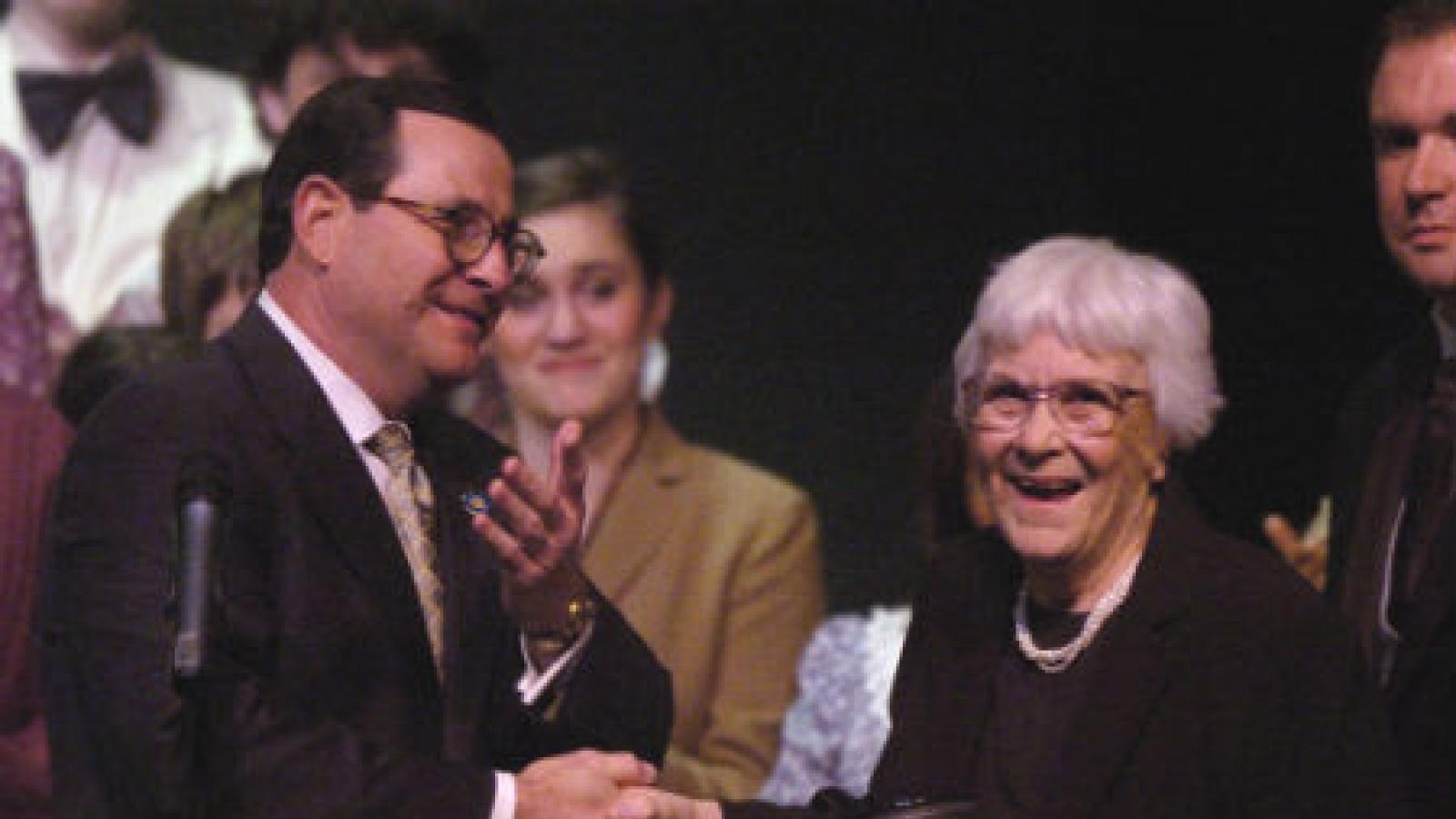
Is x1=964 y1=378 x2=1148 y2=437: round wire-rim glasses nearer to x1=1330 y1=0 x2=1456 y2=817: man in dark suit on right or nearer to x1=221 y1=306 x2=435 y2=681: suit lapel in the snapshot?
x1=1330 y1=0 x2=1456 y2=817: man in dark suit on right

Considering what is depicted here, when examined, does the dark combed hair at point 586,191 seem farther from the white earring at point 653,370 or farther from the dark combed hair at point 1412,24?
the dark combed hair at point 1412,24

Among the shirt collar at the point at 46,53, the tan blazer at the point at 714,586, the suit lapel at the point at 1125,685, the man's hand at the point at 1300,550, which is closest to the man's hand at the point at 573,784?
the suit lapel at the point at 1125,685

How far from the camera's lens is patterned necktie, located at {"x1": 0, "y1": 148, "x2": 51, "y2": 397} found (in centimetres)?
469

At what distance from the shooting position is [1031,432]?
3.26 meters

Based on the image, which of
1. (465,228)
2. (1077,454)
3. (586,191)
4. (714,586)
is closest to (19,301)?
(586,191)

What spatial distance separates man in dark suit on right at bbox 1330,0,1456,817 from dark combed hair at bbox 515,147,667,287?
1.46 m

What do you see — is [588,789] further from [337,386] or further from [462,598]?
[337,386]

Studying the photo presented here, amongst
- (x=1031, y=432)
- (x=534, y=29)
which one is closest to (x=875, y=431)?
(x=534, y=29)

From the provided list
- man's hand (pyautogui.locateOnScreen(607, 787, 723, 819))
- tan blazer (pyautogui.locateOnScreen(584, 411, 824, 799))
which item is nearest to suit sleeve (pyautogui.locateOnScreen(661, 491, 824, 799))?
tan blazer (pyautogui.locateOnScreen(584, 411, 824, 799))

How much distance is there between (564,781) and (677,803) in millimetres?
263

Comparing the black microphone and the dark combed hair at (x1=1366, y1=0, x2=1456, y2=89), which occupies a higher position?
the dark combed hair at (x1=1366, y1=0, x2=1456, y2=89)

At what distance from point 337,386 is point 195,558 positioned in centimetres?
65

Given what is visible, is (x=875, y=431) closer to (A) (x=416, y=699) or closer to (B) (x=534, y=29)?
(B) (x=534, y=29)

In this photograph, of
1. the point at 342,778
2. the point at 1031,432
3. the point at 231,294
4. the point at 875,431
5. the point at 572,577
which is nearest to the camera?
the point at 342,778
